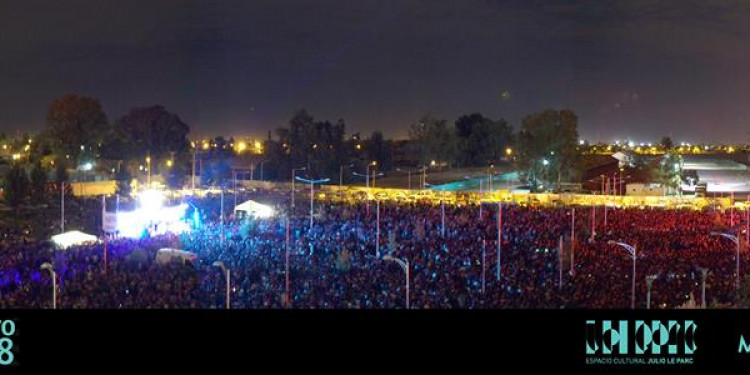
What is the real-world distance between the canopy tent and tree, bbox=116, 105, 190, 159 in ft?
136

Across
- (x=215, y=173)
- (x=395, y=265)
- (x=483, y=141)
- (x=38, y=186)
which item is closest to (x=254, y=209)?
(x=38, y=186)

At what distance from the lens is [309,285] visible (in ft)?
42.9

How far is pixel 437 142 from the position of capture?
6250 centimetres

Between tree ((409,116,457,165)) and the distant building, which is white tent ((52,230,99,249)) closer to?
the distant building

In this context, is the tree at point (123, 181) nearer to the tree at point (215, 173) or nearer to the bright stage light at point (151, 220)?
the tree at point (215, 173)

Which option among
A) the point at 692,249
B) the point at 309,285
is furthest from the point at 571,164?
the point at 309,285

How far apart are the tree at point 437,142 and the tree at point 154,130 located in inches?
764

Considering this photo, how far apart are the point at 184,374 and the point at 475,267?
1159 cm

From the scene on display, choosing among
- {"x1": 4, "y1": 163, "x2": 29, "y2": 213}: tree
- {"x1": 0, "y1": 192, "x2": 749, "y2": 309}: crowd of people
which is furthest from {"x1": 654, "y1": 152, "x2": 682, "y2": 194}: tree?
{"x1": 4, "y1": 163, "x2": 29, "y2": 213}: tree

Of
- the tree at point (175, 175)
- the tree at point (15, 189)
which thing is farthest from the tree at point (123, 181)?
the tree at point (15, 189)

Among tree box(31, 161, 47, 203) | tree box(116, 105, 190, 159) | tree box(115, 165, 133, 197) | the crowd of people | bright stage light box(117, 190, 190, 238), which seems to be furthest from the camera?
tree box(116, 105, 190, 159)

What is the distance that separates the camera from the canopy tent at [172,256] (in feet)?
50.2

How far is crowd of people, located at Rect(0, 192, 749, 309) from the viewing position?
39.4 feet

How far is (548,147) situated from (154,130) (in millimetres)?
30295
